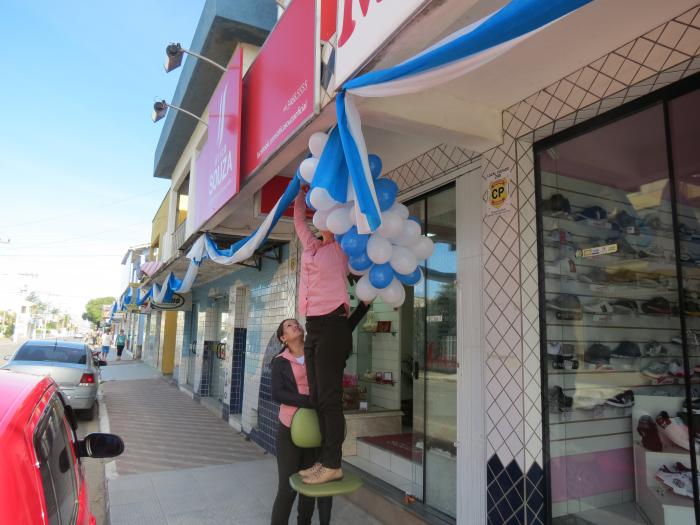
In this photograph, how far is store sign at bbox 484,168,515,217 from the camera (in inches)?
141

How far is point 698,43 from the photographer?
8.36ft

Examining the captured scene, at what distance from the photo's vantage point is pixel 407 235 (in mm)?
3252

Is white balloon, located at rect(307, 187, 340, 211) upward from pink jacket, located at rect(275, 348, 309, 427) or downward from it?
upward

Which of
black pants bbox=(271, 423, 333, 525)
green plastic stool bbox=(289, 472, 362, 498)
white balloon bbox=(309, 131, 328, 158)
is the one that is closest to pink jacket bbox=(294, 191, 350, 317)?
white balloon bbox=(309, 131, 328, 158)

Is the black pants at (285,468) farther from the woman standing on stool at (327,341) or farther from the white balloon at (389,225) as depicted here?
the white balloon at (389,225)

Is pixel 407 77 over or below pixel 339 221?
over

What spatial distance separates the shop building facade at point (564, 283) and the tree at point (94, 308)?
114m

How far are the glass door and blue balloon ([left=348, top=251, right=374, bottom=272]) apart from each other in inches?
54.4

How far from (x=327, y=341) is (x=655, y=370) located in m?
2.71

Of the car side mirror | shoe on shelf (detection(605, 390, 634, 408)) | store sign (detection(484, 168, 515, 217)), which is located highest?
store sign (detection(484, 168, 515, 217))

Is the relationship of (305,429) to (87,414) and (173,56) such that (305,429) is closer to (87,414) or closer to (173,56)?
(173,56)

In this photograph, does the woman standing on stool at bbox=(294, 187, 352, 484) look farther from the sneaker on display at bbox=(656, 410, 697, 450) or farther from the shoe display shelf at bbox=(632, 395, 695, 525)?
the sneaker on display at bbox=(656, 410, 697, 450)

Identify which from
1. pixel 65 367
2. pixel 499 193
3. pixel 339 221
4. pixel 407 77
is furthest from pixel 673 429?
pixel 65 367

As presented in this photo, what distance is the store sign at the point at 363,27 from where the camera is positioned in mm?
2676
